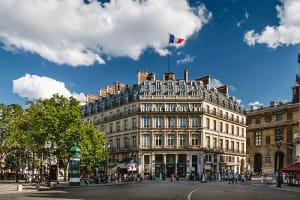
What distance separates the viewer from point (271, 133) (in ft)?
259

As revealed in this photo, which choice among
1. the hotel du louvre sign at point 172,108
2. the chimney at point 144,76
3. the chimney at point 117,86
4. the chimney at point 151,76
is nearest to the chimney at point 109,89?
the chimney at point 117,86

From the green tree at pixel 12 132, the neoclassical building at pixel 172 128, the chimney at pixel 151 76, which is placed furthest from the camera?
the chimney at pixel 151 76

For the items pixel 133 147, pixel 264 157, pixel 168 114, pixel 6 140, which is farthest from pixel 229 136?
pixel 6 140

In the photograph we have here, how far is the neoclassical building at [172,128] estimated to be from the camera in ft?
217

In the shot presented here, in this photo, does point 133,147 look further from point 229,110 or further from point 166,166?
point 229,110

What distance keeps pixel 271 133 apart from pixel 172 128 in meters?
24.4

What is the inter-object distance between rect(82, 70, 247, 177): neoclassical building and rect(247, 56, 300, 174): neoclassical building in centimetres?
721

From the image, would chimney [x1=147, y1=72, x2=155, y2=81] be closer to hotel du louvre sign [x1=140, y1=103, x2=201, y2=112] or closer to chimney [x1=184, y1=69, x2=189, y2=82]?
chimney [x1=184, y1=69, x2=189, y2=82]

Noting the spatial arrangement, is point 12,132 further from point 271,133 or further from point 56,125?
point 271,133

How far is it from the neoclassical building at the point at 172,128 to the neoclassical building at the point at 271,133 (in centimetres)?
721

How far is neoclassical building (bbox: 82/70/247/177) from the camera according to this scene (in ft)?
217

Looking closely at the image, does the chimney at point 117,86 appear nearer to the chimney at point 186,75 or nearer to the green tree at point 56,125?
the chimney at point 186,75

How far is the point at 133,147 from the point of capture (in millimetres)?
68188

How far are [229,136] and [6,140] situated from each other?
140 feet
